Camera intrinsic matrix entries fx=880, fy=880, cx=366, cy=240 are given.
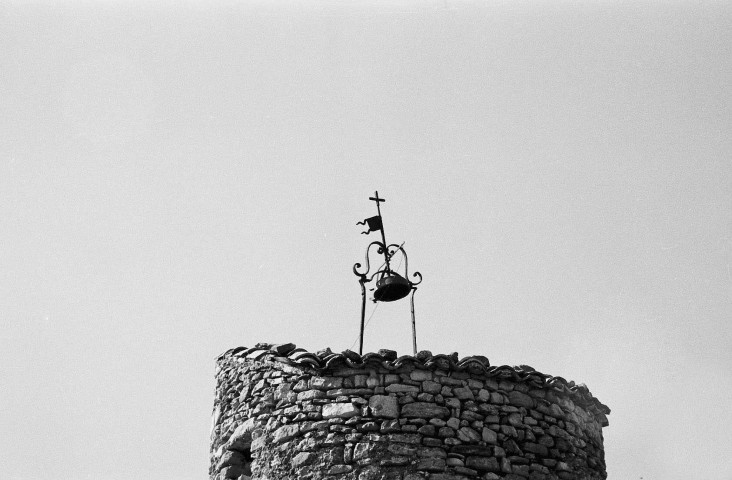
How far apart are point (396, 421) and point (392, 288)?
184 cm

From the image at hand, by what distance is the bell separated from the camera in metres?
8.99

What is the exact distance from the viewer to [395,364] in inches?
304

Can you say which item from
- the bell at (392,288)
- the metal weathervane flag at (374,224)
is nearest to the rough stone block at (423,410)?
the bell at (392,288)

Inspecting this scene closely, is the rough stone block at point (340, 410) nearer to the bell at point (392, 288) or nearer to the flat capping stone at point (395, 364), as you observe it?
the flat capping stone at point (395, 364)

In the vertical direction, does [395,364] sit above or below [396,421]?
above

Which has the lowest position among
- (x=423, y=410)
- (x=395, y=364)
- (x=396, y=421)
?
(x=396, y=421)

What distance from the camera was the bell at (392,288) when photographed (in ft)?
29.5

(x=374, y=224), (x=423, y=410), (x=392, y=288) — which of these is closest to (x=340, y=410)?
(x=423, y=410)

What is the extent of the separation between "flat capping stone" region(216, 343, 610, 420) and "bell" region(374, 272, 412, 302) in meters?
1.23

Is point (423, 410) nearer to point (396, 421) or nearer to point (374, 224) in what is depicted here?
point (396, 421)

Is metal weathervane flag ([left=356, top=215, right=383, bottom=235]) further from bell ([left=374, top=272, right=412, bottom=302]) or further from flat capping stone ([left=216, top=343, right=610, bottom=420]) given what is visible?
flat capping stone ([left=216, top=343, right=610, bottom=420])

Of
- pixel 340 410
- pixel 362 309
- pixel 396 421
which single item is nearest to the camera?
pixel 396 421

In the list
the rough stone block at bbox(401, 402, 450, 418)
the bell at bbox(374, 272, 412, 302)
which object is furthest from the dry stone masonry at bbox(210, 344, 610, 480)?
the bell at bbox(374, 272, 412, 302)

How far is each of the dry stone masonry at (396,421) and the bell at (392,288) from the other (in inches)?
51.0
